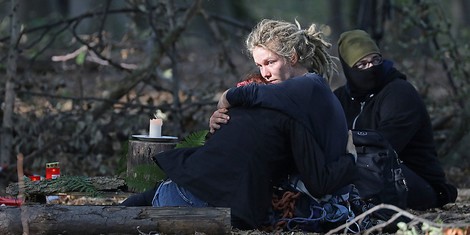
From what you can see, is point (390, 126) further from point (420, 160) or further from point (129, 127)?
point (129, 127)

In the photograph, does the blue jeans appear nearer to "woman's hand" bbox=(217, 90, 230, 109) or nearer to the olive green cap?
"woman's hand" bbox=(217, 90, 230, 109)

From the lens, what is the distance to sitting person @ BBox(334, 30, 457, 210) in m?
6.95

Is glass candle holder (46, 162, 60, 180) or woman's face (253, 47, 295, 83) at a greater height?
woman's face (253, 47, 295, 83)

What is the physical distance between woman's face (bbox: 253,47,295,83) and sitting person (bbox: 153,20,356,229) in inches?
3.5

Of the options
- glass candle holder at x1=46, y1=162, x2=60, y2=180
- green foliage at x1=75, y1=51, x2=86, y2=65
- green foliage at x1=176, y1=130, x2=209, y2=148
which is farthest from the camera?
green foliage at x1=75, y1=51, x2=86, y2=65

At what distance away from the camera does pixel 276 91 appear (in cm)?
537

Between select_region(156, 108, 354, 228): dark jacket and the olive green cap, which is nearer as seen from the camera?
select_region(156, 108, 354, 228): dark jacket

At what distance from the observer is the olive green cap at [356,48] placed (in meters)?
7.19

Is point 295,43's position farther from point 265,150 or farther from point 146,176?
point 146,176

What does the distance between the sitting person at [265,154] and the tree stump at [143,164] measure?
74 cm

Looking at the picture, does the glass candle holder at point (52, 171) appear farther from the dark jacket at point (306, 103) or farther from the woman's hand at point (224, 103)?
the dark jacket at point (306, 103)

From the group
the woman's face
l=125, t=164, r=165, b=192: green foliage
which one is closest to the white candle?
l=125, t=164, r=165, b=192: green foliage

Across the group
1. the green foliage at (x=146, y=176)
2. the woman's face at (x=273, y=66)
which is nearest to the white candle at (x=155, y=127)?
the green foliage at (x=146, y=176)

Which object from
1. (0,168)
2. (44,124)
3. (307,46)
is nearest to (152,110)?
(44,124)
